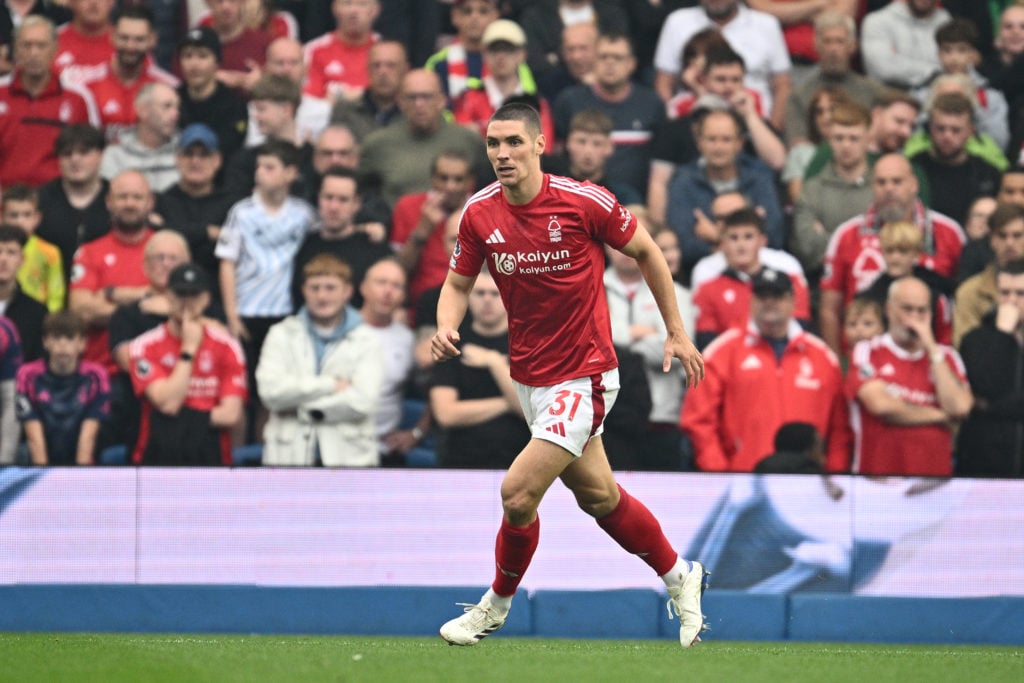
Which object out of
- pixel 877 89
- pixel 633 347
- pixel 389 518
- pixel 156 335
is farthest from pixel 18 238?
pixel 877 89

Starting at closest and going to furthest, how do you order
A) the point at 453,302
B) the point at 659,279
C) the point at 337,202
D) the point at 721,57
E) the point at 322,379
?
1. the point at 659,279
2. the point at 453,302
3. the point at 322,379
4. the point at 337,202
5. the point at 721,57

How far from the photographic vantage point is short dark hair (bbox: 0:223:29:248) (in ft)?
34.1

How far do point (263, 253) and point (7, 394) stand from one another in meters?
1.90

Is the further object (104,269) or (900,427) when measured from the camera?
(104,269)

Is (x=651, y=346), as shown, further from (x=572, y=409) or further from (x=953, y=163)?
(x=572, y=409)

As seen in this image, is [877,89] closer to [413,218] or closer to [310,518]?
[413,218]

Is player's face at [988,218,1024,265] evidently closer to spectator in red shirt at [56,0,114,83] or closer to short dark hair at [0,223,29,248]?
short dark hair at [0,223,29,248]

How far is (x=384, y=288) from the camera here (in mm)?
10258

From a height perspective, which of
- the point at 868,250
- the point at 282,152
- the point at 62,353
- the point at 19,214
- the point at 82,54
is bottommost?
the point at 62,353

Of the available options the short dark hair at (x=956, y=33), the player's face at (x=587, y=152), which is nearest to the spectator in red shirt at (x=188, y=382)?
the player's face at (x=587, y=152)

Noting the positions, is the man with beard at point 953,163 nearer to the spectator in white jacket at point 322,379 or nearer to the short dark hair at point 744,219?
the short dark hair at point 744,219

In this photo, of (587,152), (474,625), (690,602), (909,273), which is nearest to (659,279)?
(690,602)

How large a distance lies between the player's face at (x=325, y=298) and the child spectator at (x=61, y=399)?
55.7 inches

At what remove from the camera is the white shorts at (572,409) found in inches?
253
